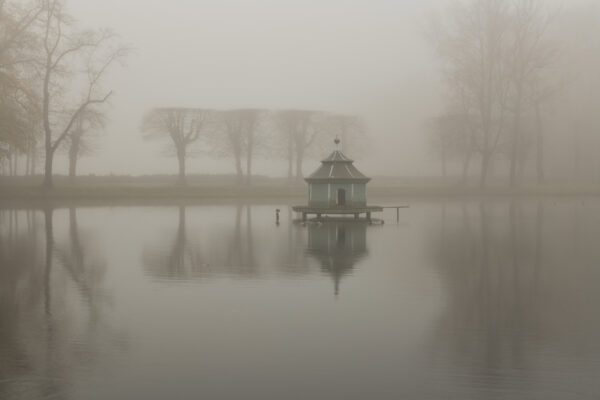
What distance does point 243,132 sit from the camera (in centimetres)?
4706

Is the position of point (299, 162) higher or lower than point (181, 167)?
higher

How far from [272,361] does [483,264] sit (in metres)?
7.46

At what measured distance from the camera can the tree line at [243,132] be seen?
4497 cm

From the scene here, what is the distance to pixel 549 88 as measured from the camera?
41.8 metres

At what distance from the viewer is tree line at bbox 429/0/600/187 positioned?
1625 inches

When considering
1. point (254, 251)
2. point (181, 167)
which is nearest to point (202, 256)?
point (254, 251)

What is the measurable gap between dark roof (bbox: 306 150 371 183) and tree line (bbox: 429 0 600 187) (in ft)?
67.8

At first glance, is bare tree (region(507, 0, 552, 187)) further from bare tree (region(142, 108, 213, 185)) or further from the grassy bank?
bare tree (region(142, 108, 213, 185))

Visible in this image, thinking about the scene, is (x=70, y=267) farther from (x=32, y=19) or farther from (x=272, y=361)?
(x=32, y=19)

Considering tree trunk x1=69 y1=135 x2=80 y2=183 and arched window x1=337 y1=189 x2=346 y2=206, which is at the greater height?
tree trunk x1=69 y1=135 x2=80 y2=183

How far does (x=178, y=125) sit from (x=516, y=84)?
85.8 ft

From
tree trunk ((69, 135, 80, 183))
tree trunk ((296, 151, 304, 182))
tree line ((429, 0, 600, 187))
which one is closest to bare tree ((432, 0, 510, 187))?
tree line ((429, 0, 600, 187))

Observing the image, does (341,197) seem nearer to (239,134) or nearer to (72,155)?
(239,134)

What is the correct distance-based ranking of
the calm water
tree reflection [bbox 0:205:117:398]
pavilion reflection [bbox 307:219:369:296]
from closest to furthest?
the calm water
tree reflection [bbox 0:205:117:398]
pavilion reflection [bbox 307:219:369:296]
